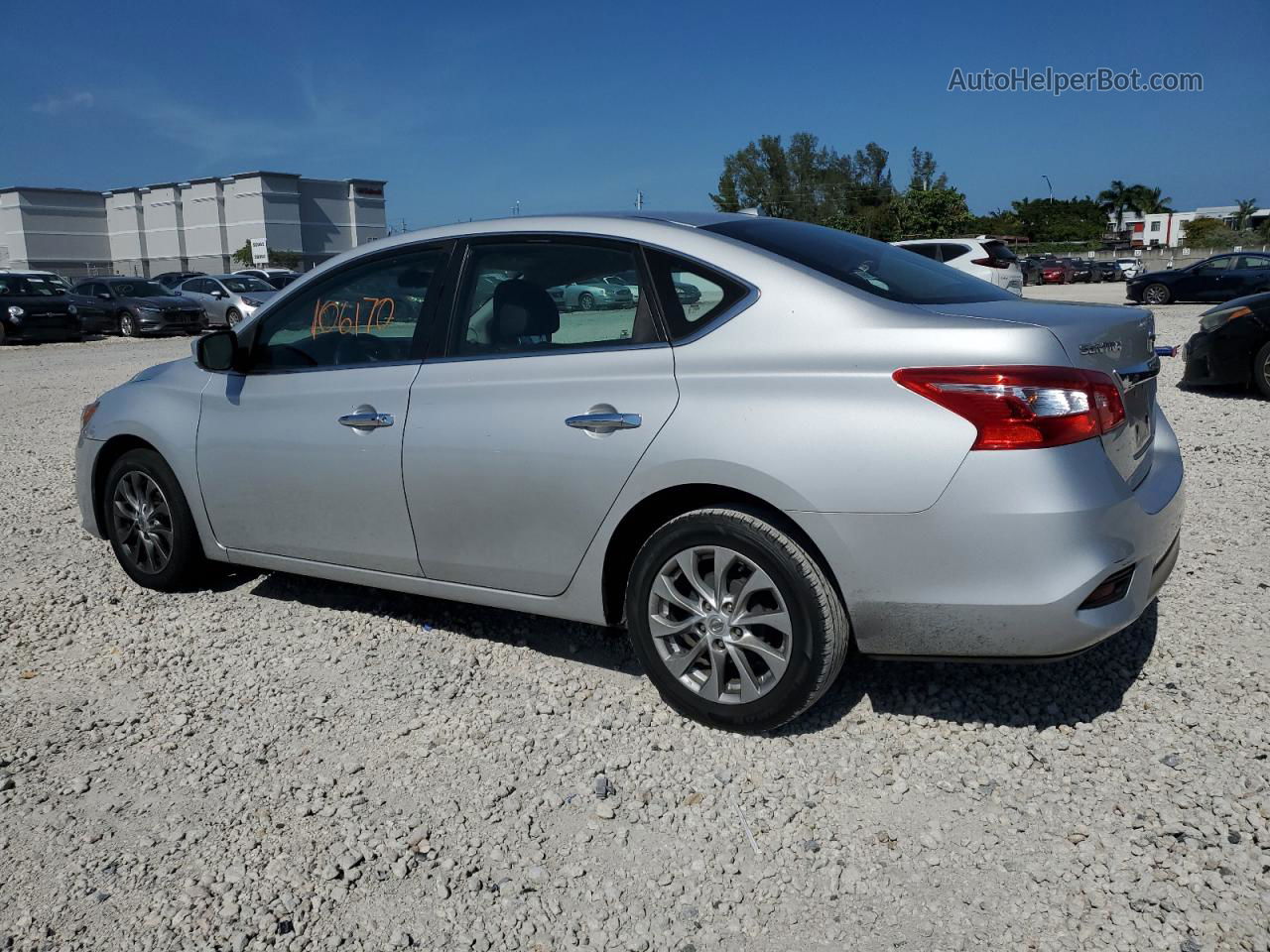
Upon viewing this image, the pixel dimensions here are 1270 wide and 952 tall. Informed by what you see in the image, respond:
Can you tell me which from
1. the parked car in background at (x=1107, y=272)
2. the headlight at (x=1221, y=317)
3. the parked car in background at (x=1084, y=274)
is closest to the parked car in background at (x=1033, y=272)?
the parked car in background at (x=1084, y=274)

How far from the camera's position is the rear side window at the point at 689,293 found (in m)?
3.32

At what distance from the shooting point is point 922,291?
347 centimetres

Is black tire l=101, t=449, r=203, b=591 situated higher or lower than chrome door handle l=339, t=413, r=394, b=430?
lower

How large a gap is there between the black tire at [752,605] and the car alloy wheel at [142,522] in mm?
2588

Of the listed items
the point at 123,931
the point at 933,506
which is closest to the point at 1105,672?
the point at 933,506

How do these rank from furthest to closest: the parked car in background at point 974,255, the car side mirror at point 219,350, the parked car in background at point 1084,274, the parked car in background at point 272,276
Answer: the parked car in background at point 1084,274
the parked car in background at point 272,276
the parked car in background at point 974,255
the car side mirror at point 219,350

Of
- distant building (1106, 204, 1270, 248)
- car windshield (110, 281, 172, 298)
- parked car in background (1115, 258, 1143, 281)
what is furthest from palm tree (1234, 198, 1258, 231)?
car windshield (110, 281, 172, 298)

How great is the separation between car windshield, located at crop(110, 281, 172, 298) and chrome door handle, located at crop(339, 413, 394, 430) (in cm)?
2673

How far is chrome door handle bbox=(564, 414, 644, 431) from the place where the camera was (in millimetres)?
3316

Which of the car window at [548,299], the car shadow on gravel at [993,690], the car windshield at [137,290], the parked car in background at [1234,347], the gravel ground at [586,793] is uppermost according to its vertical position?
the car windshield at [137,290]

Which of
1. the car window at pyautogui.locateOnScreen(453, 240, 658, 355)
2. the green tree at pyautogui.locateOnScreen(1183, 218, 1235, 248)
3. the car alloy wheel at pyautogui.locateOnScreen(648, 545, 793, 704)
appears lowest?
the car alloy wheel at pyautogui.locateOnScreen(648, 545, 793, 704)

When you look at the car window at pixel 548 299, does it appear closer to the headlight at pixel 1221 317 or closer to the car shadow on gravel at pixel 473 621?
the car shadow on gravel at pixel 473 621

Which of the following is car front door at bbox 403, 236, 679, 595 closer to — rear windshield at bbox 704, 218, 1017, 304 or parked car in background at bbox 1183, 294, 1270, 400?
rear windshield at bbox 704, 218, 1017, 304

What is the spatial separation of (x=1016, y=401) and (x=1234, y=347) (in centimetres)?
819
